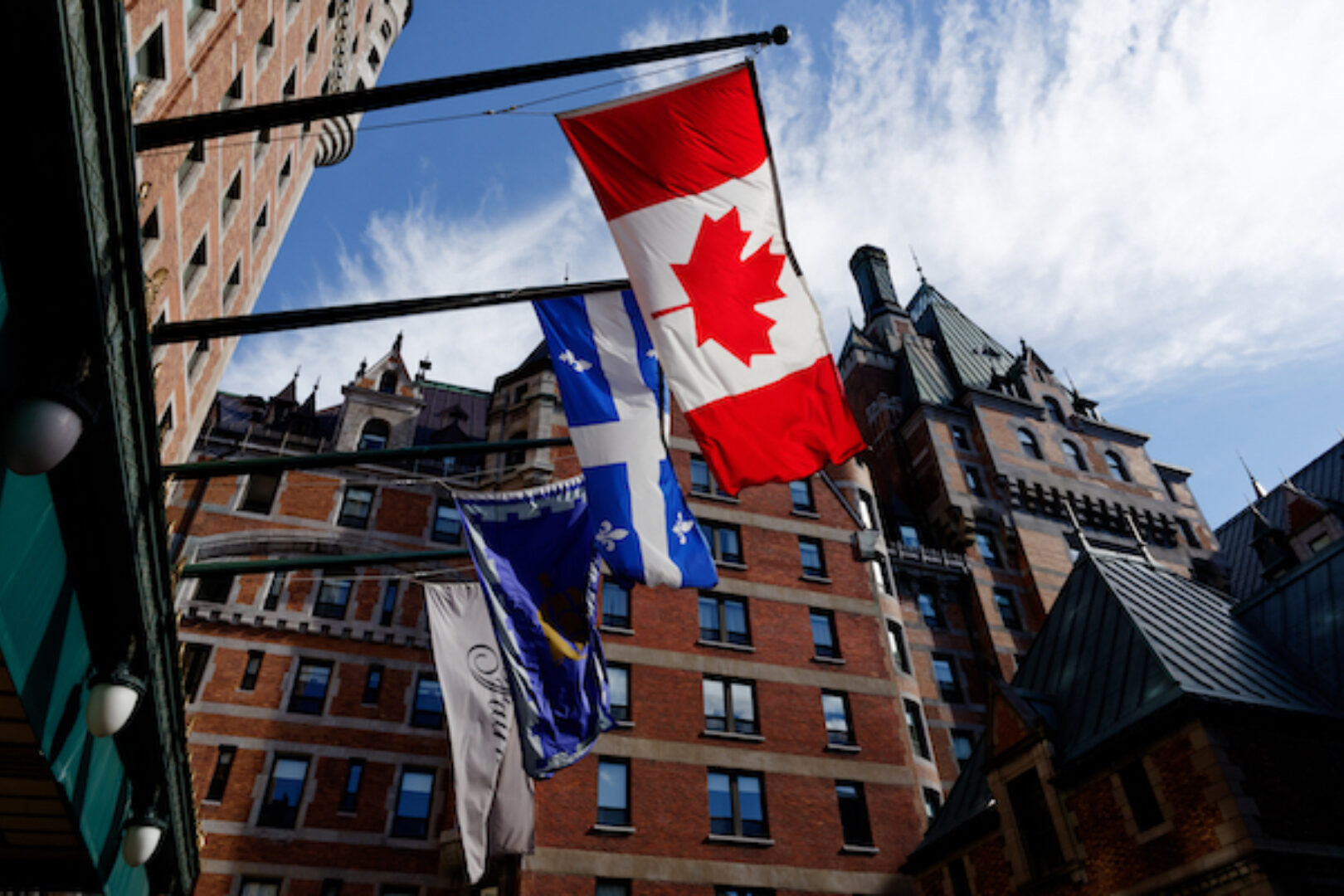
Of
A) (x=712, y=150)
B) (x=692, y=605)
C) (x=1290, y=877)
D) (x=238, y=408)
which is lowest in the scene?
(x=1290, y=877)

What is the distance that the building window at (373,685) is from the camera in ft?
104

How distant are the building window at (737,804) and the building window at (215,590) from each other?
60.3 ft

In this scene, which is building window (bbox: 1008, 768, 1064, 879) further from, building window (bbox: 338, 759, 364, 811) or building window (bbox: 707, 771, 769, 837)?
building window (bbox: 338, 759, 364, 811)

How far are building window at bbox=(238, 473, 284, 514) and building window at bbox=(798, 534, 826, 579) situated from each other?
801 inches

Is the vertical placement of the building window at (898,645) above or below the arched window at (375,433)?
below

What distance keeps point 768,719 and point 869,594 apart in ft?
24.4

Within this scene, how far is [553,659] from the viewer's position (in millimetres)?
11609

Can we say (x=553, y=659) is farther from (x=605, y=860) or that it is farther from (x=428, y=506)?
(x=428, y=506)

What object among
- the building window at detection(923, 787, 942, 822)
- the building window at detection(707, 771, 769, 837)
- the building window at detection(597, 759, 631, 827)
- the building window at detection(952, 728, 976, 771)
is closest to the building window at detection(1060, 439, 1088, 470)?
the building window at detection(952, 728, 976, 771)

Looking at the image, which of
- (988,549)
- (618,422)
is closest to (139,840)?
(618,422)

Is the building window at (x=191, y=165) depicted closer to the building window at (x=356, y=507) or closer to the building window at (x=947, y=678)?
the building window at (x=356, y=507)

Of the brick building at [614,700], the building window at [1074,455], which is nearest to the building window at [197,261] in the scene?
the brick building at [614,700]

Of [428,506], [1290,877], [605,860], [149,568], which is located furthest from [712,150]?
[428,506]

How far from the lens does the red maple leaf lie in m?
9.05
